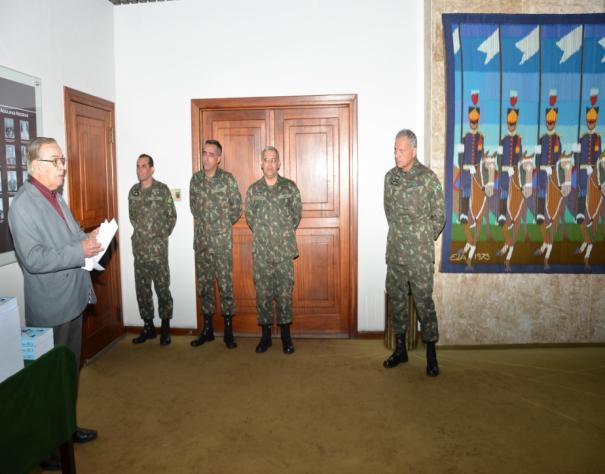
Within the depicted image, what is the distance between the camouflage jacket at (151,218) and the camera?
4203mm

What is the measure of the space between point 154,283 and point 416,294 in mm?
2170

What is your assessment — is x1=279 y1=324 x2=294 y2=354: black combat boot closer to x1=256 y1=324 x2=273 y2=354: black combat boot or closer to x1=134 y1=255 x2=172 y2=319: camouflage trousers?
x1=256 y1=324 x2=273 y2=354: black combat boot

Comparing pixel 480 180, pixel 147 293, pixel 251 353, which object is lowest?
pixel 251 353

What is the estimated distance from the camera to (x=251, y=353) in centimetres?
409

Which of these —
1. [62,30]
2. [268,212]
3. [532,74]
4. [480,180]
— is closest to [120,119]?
[62,30]

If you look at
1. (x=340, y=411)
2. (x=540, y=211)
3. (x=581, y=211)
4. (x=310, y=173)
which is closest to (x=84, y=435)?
(x=340, y=411)

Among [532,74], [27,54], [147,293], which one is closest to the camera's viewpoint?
[27,54]

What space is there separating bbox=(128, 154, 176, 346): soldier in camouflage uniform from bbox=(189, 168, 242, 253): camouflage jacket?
310 mm

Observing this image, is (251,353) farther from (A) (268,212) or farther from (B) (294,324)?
(A) (268,212)

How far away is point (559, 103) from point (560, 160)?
17.5 inches

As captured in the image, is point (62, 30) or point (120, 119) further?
point (120, 119)

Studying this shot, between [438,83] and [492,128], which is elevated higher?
[438,83]

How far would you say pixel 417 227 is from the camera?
11.8 feet

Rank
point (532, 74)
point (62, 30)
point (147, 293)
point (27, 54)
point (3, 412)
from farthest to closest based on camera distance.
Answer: point (147, 293)
point (532, 74)
point (62, 30)
point (27, 54)
point (3, 412)
